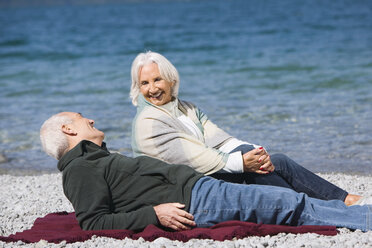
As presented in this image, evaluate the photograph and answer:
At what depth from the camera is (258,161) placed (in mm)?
4684

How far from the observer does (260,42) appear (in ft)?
88.6

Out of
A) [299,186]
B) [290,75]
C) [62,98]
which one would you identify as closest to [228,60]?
[290,75]

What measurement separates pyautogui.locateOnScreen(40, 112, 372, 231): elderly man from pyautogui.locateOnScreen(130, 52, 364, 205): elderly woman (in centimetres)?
31

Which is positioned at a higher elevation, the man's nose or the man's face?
the man's nose

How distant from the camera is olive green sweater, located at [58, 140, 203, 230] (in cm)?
414

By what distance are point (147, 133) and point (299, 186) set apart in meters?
1.45

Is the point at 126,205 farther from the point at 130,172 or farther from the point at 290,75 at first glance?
the point at 290,75

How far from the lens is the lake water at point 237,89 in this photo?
8.87 metres

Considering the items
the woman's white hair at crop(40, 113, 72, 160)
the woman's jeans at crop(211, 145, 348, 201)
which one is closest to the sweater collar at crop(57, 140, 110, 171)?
the woman's white hair at crop(40, 113, 72, 160)

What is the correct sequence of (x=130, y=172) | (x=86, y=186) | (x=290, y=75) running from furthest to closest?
(x=290, y=75) < (x=130, y=172) < (x=86, y=186)

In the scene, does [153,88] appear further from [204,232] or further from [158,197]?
[204,232]

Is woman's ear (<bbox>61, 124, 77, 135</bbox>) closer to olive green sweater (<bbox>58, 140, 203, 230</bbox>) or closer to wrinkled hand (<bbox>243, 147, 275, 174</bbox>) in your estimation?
olive green sweater (<bbox>58, 140, 203, 230</bbox>)

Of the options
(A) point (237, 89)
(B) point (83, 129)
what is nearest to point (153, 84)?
(B) point (83, 129)

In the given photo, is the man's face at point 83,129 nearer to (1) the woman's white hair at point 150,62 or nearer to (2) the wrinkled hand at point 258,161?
(1) the woman's white hair at point 150,62
